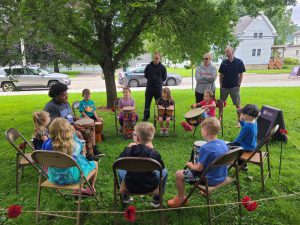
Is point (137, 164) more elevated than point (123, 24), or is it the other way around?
point (123, 24)

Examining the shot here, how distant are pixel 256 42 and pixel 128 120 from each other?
1472 inches

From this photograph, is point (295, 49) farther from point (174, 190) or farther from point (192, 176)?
point (192, 176)

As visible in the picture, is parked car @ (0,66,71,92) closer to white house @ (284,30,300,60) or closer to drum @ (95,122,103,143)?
drum @ (95,122,103,143)

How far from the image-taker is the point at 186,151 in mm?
5395

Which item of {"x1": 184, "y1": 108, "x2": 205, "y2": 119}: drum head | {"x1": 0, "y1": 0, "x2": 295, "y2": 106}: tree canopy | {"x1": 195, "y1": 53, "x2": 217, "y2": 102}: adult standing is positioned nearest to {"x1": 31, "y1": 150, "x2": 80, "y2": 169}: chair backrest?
{"x1": 184, "y1": 108, "x2": 205, "y2": 119}: drum head

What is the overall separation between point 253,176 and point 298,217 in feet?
3.56

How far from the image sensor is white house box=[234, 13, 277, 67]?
38.2 meters

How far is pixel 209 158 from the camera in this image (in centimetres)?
301

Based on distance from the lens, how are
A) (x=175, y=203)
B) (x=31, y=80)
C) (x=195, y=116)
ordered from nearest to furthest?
(x=175, y=203) → (x=195, y=116) → (x=31, y=80)

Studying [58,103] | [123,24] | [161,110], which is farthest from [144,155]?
[123,24]

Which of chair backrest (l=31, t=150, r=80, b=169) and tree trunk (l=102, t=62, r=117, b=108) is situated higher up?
tree trunk (l=102, t=62, r=117, b=108)

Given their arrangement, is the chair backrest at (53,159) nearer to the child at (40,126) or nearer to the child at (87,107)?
the child at (40,126)

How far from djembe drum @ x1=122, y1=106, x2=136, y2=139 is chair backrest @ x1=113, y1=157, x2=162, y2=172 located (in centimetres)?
328

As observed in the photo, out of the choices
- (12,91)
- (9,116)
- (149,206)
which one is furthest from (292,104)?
(12,91)
